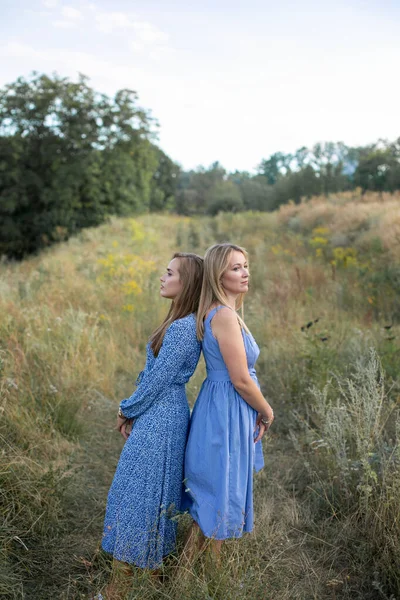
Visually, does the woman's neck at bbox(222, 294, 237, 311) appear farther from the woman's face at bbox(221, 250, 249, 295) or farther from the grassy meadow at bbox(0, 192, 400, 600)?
the grassy meadow at bbox(0, 192, 400, 600)

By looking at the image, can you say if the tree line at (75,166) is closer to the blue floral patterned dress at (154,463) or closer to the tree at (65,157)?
Result: the tree at (65,157)

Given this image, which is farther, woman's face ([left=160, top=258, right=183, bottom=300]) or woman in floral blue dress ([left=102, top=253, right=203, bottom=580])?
woman's face ([left=160, top=258, right=183, bottom=300])

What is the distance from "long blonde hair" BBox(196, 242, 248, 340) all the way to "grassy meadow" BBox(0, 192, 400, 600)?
42.2 inches

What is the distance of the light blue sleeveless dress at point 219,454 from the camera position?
2.29 meters

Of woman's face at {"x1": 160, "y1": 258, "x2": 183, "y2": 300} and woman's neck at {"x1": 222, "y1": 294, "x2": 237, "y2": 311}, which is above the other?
woman's face at {"x1": 160, "y1": 258, "x2": 183, "y2": 300}

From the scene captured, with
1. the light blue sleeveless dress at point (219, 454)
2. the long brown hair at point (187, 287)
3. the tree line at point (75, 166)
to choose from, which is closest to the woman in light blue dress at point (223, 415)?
the light blue sleeveless dress at point (219, 454)

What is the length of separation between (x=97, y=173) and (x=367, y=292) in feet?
63.4

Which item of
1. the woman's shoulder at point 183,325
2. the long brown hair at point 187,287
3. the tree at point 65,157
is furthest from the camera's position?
the tree at point 65,157

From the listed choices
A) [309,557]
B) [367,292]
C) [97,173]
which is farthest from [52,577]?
[97,173]

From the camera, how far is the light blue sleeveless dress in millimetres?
2291

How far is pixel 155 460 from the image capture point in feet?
7.78

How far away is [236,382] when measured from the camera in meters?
2.32

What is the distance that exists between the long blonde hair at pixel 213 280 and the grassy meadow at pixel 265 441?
1.07 metres

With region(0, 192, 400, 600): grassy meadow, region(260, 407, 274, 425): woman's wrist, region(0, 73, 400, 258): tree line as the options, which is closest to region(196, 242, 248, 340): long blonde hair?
region(260, 407, 274, 425): woman's wrist
